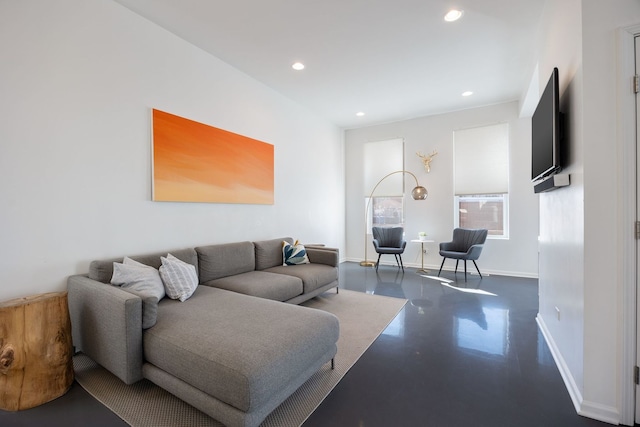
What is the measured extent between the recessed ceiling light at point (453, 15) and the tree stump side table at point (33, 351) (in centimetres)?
391

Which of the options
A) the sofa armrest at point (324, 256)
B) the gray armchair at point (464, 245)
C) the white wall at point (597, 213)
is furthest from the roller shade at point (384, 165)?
the white wall at point (597, 213)

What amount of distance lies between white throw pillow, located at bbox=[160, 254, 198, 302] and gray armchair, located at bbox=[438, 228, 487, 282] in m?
4.06

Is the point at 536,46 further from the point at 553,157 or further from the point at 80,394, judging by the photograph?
the point at 80,394

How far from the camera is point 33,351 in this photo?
1.69m

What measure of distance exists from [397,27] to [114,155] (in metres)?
3.01

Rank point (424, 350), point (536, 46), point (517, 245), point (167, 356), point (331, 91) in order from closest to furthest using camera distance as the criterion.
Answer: point (167, 356)
point (424, 350)
point (536, 46)
point (331, 91)
point (517, 245)

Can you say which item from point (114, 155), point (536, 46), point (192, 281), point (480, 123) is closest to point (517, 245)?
point (480, 123)

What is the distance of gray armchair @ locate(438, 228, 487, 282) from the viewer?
4668mm

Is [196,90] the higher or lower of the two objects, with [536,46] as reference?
lower

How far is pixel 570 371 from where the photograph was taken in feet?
6.31

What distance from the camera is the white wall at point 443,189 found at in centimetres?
491

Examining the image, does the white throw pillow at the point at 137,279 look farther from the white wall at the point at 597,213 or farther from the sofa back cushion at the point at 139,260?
the white wall at the point at 597,213

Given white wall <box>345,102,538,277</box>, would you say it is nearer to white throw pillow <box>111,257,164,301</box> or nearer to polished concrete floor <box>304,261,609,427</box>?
polished concrete floor <box>304,261,609,427</box>

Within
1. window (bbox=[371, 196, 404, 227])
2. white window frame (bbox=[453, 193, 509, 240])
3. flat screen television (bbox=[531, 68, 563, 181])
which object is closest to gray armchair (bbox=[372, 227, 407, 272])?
window (bbox=[371, 196, 404, 227])
